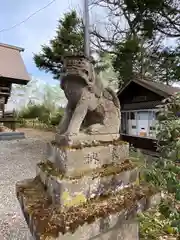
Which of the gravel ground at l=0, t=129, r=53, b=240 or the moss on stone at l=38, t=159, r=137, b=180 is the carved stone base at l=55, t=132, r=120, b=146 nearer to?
the moss on stone at l=38, t=159, r=137, b=180

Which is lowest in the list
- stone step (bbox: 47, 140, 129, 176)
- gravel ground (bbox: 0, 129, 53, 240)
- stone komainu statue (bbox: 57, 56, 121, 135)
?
gravel ground (bbox: 0, 129, 53, 240)

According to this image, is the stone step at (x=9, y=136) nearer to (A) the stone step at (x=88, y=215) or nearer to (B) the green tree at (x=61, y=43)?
(B) the green tree at (x=61, y=43)

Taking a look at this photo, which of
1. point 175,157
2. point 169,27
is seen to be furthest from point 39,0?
point 175,157

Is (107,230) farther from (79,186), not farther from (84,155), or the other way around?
(84,155)

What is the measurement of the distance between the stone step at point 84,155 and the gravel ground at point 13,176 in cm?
121

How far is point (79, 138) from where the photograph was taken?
1082 mm

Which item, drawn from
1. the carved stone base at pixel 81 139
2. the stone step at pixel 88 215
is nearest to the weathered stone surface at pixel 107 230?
the stone step at pixel 88 215

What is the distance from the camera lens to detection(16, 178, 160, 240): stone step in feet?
2.84

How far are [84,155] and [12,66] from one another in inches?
363

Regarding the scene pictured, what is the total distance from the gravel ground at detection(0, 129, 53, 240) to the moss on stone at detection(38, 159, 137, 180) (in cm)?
113

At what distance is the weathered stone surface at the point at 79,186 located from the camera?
0.93 metres

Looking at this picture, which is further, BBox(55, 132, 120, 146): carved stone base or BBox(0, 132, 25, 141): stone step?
BBox(0, 132, 25, 141): stone step

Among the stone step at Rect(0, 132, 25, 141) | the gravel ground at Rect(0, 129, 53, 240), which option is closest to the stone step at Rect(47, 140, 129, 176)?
the gravel ground at Rect(0, 129, 53, 240)

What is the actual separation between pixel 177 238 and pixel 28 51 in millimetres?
10820
